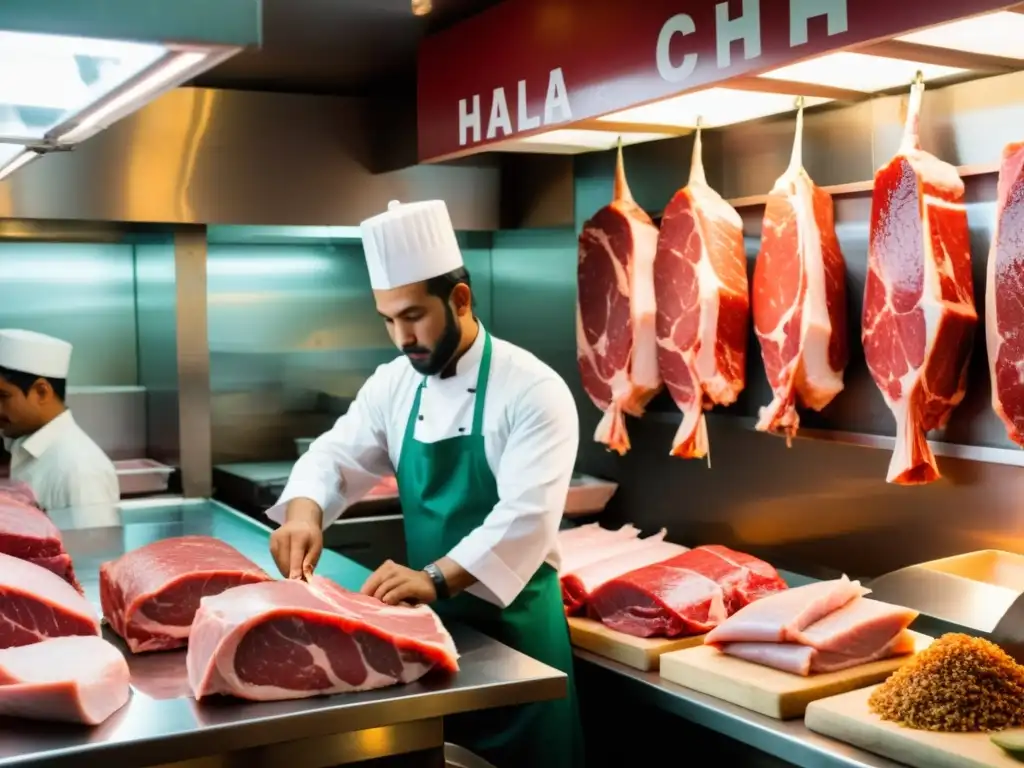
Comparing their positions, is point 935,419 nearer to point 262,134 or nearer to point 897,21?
point 897,21

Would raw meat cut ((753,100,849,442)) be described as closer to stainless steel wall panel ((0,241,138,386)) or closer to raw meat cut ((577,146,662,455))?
raw meat cut ((577,146,662,455))

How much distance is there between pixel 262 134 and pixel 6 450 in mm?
1508

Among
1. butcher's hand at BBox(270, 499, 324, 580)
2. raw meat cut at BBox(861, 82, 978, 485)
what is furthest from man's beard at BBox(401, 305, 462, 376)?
raw meat cut at BBox(861, 82, 978, 485)

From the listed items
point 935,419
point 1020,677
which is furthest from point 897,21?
point 1020,677

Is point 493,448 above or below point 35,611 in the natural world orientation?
above

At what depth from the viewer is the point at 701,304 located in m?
3.43

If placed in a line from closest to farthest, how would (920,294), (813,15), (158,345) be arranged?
(813,15) < (920,294) < (158,345)

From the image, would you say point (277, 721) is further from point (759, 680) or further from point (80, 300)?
point (80, 300)

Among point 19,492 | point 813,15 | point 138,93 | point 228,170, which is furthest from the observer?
point 228,170

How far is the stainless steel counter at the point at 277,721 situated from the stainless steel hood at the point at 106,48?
3.43ft

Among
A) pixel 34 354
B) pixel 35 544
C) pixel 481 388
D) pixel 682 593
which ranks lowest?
pixel 682 593

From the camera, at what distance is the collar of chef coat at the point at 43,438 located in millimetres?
3990

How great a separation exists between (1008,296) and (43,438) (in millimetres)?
3047

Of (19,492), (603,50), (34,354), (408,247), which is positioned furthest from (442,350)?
(34,354)
